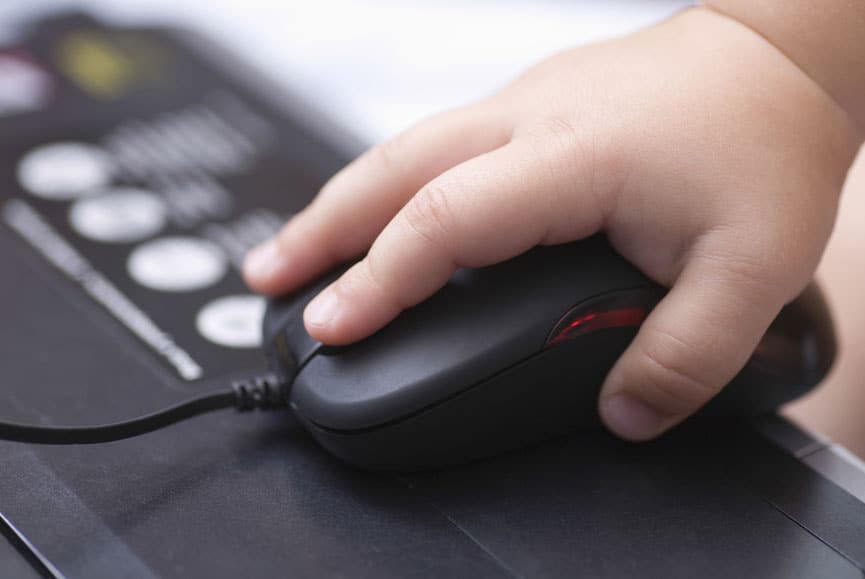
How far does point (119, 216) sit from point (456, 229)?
0.26 m

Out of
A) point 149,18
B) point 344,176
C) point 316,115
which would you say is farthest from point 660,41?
point 149,18

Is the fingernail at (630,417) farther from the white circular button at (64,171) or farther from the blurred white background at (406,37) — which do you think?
the blurred white background at (406,37)

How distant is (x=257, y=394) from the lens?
0.44 meters

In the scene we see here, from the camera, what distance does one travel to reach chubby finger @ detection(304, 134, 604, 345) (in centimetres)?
41

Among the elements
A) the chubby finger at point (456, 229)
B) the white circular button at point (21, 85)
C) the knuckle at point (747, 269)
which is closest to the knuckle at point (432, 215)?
the chubby finger at point (456, 229)

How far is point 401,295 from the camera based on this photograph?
1.35ft

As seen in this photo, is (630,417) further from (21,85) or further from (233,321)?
(21,85)

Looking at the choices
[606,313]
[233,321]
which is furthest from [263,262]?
[606,313]

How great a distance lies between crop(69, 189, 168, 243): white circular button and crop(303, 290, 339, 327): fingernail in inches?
7.2

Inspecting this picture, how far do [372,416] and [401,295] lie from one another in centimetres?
5

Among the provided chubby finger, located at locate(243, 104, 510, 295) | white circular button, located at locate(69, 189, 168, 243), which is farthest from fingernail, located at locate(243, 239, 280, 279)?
white circular button, located at locate(69, 189, 168, 243)

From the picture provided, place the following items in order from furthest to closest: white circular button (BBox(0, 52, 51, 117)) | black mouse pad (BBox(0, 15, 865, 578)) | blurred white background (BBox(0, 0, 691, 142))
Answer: blurred white background (BBox(0, 0, 691, 142)), white circular button (BBox(0, 52, 51, 117)), black mouse pad (BBox(0, 15, 865, 578))

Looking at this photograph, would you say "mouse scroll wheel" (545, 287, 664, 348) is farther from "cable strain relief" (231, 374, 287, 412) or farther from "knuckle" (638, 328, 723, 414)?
"cable strain relief" (231, 374, 287, 412)

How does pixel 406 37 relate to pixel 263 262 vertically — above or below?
below
